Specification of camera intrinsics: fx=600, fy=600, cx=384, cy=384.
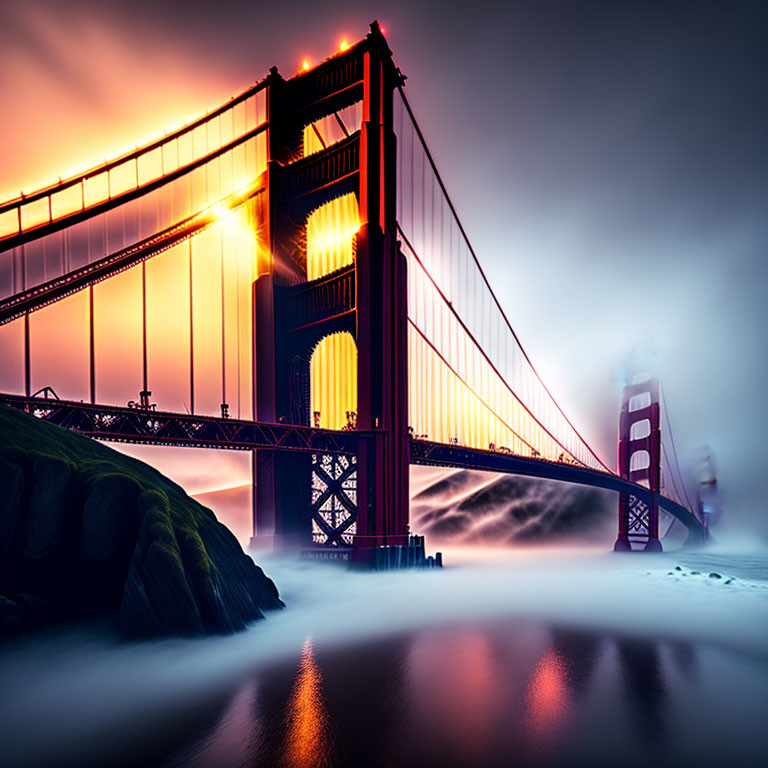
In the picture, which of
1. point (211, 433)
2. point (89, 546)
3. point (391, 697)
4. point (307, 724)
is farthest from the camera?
point (211, 433)

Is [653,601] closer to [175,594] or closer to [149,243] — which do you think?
[175,594]

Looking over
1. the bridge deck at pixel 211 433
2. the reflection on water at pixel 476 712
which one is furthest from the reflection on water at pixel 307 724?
the bridge deck at pixel 211 433

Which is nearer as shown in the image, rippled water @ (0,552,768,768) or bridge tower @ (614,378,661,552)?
rippled water @ (0,552,768,768)

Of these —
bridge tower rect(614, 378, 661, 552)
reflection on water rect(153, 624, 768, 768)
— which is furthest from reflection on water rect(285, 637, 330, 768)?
bridge tower rect(614, 378, 661, 552)

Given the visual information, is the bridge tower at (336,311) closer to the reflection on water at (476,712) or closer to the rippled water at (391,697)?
the rippled water at (391,697)

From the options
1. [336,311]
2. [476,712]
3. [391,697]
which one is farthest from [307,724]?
[336,311]

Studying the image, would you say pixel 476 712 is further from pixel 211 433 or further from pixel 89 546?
pixel 211 433

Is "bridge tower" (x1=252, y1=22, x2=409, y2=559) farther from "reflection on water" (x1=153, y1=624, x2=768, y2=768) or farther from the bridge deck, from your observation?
"reflection on water" (x1=153, y1=624, x2=768, y2=768)
